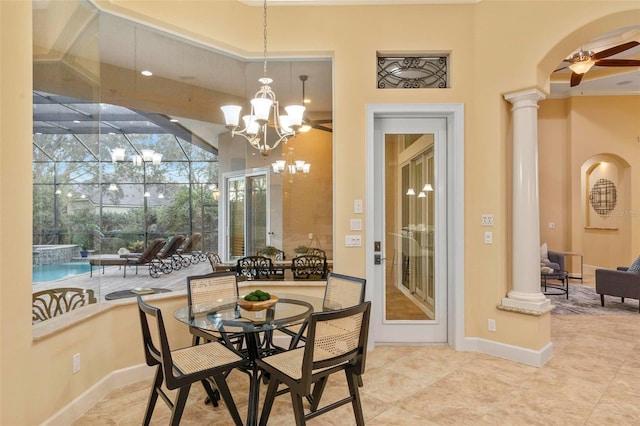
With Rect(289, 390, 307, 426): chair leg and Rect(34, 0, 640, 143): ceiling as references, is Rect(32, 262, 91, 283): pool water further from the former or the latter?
Rect(289, 390, 307, 426): chair leg

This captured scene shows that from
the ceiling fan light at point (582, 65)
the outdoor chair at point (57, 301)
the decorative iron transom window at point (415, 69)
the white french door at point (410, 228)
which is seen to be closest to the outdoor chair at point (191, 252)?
the outdoor chair at point (57, 301)

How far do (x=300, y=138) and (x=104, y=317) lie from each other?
2.62 m

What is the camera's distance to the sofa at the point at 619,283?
4910 mm

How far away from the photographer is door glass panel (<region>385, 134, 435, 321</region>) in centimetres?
376

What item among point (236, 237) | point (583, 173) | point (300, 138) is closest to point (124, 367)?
point (236, 237)

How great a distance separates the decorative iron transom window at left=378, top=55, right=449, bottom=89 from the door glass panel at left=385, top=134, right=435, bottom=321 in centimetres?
56

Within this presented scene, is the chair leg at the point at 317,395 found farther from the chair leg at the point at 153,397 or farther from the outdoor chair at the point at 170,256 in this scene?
the outdoor chair at the point at 170,256

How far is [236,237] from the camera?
394 centimetres

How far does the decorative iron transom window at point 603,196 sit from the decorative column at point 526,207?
21.5 ft

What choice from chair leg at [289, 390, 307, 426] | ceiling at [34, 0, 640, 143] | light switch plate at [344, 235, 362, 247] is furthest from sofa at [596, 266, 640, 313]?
chair leg at [289, 390, 307, 426]

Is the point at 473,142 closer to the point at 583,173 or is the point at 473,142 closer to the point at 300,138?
the point at 300,138

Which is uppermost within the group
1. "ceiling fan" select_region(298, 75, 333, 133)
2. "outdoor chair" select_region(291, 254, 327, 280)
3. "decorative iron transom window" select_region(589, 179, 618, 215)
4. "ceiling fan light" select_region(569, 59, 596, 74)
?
"ceiling fan light" select_region(569, 59, 596, 74)

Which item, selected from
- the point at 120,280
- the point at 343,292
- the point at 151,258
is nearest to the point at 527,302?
the point at 343,292

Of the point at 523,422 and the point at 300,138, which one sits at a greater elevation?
the point at 300,138
